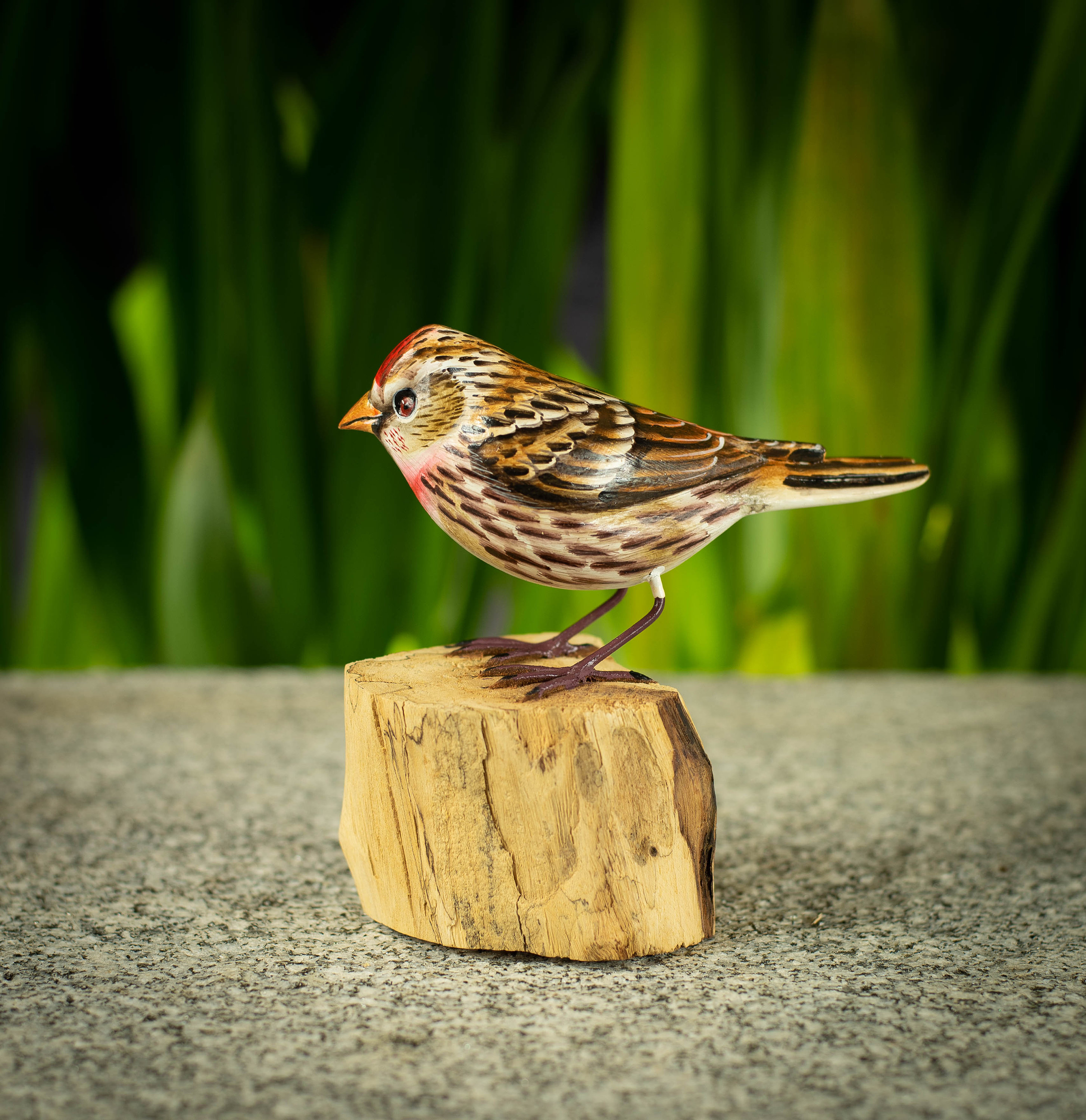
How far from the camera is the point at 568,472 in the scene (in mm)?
1231

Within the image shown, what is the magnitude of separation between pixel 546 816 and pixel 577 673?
0.17m

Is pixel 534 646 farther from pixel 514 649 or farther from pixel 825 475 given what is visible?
pixel 825 475

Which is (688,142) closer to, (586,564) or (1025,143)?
(1025,143)

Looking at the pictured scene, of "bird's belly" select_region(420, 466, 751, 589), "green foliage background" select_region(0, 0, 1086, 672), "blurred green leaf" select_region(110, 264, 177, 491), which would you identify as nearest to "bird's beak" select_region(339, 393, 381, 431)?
"bird's belly" select_region(420, 466, 751, 589)

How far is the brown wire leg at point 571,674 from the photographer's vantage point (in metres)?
1.28

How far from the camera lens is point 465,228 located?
2451 mm

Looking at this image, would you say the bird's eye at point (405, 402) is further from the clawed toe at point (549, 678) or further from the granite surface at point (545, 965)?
the granite surface at point (545, 965)

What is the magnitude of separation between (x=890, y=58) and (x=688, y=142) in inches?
18.2

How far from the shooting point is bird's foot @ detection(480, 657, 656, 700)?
129 centimetres

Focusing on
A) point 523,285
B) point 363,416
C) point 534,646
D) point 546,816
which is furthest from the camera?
point 523,285

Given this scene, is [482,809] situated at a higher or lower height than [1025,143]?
lower

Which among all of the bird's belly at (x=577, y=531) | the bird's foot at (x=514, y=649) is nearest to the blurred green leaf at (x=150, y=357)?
the bird's foot at (x=514, y=649)

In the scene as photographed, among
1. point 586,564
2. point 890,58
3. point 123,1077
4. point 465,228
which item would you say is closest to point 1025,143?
point 890,58

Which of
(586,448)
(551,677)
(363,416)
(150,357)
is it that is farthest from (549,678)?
(150,357)
